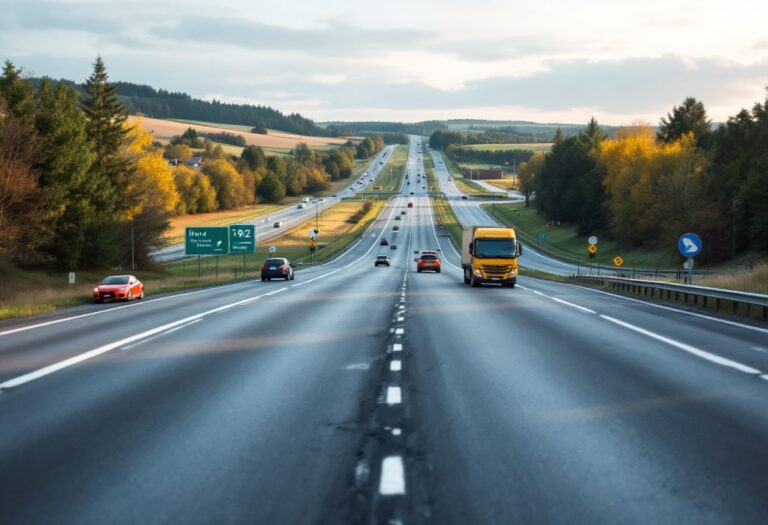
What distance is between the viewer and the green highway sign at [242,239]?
67.6 metres

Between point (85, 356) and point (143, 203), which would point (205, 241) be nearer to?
point (143, 203)

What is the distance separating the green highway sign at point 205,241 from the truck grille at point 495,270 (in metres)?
30.0

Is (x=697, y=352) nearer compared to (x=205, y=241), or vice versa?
(x=697, y=352)

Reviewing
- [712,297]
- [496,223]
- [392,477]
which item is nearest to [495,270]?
[712,297]

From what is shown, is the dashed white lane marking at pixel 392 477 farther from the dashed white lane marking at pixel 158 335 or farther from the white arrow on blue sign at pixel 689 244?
the white arrow on blue sign at pixel 689 244

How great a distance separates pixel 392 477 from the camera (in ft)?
21.0

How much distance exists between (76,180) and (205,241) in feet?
34.5

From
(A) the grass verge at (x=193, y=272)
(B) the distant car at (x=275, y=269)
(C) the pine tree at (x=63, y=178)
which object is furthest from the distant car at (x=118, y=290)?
(C) the pine tree at (x=63, y=178)

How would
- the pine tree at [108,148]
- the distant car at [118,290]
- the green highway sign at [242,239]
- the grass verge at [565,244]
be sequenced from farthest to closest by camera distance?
the grass verge at [565,244]
the green highway sign at [242,239]
the pine tree at [108,148]
the distant car at [118,290]

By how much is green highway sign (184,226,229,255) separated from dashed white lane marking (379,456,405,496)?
59.4 m

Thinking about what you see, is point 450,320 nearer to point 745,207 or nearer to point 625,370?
point 625,370

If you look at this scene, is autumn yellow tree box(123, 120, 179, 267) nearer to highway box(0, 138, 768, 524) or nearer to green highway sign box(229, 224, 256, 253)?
green highway sign box(229, 224, 256, 253)

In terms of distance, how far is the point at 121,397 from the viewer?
9.91 meters

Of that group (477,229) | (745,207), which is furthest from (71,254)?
(745,207)
